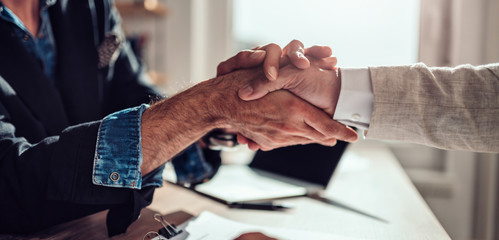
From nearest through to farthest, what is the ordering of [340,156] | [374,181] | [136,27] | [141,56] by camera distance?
[340,156], [374,181], [141,56], [136,27]

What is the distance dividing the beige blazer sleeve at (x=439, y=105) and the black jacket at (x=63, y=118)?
0.51m

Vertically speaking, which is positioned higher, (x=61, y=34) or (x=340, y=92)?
(x=61, y=34)

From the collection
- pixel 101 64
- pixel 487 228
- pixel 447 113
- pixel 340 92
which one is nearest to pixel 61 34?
pixel 101 64

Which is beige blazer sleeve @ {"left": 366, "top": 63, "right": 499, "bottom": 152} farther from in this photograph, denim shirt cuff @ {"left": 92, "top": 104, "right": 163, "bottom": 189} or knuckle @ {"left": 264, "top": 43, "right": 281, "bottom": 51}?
denim shirt cuff @ {"left": 92, "top": 104, "right": 163, "bottom": 189}

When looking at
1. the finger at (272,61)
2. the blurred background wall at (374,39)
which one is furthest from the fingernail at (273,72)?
the blurred background wall at (374,39)

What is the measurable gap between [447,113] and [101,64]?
99 centimetres

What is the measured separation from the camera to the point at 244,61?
0.80 metres

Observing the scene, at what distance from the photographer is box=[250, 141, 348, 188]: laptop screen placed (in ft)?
3.09

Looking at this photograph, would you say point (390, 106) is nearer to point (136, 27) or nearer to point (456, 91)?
point (456, 91)

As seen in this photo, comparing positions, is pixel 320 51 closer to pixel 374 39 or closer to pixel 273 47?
pixel 273 47

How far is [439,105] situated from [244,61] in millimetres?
416

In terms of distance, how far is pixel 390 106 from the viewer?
0.69m

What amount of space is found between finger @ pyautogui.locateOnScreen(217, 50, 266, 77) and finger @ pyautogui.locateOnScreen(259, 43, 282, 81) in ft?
0.06

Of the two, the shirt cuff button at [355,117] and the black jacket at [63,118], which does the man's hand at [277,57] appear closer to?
the shirt cuff button at [355,117]
